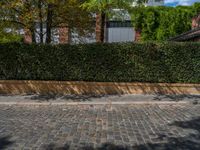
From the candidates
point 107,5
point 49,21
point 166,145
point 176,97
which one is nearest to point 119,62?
point 107,5

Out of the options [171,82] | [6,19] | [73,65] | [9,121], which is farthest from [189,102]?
[6,19]

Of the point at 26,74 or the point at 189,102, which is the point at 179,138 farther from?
the point at 26,74

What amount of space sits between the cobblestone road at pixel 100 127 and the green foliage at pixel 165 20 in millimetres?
18434

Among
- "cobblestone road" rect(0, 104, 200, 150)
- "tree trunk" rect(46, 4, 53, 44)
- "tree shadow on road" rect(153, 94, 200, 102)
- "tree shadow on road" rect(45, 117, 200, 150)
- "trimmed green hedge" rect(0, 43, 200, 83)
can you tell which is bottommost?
"tree shadow on road" rect(153, 94, 200, 102)

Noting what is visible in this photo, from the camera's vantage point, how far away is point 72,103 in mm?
12008

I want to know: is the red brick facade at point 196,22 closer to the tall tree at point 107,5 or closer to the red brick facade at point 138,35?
the red brick facade at point 138,35

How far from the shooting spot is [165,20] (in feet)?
95.3

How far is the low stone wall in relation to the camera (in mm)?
13711

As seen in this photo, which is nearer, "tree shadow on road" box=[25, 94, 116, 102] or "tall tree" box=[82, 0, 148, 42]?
"tree shadow on road" box=[25, 94, 116, 102]

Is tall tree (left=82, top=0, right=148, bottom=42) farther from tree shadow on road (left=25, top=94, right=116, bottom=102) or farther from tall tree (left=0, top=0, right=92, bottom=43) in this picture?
tree shadow on road (left=25, top=94, right=116, bottom=102)

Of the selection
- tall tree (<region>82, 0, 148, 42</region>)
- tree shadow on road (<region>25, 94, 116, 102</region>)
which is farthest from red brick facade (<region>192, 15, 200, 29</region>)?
tree shadow on road (<region>25, 94, 116, 102</region>)

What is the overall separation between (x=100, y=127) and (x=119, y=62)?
5901 mm

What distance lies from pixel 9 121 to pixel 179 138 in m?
4.59

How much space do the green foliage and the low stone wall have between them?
16.0 metres
